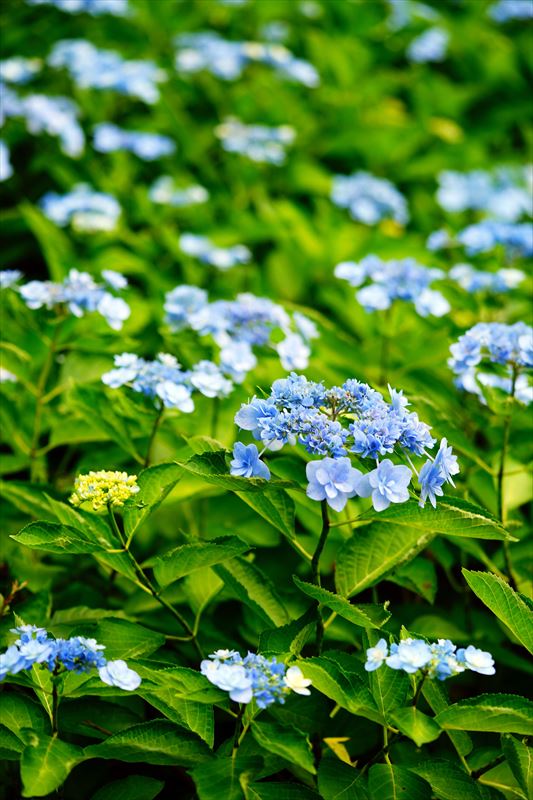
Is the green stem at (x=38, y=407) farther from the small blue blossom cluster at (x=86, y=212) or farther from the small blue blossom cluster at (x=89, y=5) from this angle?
the small blue blossom cluster at (x=89, y=5)

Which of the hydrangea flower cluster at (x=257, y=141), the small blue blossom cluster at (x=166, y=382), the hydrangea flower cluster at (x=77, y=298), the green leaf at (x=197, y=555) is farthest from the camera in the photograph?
the hydrangea flower cluster at (x=257, y=141)

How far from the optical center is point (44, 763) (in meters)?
1.60

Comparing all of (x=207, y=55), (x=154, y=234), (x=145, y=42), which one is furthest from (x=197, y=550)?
(x=145, y=42)

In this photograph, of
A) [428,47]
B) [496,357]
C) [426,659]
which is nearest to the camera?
[426,659]

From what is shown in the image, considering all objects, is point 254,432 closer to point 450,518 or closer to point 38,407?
point 450,518

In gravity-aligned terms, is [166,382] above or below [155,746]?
above

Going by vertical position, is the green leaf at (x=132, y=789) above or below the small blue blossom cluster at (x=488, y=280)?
below

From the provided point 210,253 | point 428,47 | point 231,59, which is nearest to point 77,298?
point 210,253

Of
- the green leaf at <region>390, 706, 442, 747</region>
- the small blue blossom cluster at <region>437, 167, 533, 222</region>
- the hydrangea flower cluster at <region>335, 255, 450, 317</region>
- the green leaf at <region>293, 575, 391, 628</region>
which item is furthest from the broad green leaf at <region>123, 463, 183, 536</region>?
the small blue blossom cluster at <region>437, 167, 533, 222</region>

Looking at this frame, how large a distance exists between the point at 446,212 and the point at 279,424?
307 cm

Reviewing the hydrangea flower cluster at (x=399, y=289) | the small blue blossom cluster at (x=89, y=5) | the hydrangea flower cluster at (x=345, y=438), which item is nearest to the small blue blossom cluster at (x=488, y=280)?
the hydrangea flower cluster at (x=399, y=289)

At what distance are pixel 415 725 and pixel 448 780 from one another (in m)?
0.21

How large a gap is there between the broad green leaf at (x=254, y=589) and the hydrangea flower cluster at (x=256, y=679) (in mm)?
339

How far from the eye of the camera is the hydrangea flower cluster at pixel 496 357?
211 centimetres
